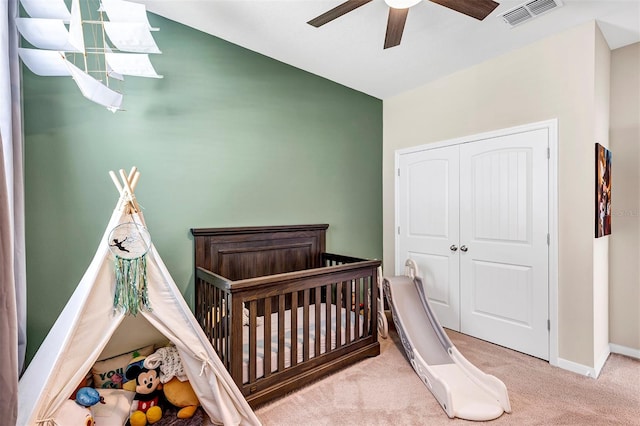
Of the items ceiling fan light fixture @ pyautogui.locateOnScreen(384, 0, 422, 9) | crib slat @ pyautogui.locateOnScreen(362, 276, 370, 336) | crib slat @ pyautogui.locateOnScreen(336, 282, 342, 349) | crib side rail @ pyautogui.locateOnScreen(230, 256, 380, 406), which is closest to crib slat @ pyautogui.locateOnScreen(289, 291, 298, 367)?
crib side rail @ pyautogui.locateOnScreen(230, 256, 380, 406)

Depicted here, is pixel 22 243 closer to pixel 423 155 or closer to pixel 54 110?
pixel 54 110

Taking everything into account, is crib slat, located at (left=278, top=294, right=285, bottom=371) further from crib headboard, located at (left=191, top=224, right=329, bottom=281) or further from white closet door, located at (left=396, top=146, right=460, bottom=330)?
white closet door, located at (left=396, top=146, right=460, bottom=330)

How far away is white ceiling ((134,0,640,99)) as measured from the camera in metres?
2.15

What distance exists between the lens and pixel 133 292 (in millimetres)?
1613

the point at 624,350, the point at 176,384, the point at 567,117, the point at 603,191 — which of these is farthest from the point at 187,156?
the point at 624,350

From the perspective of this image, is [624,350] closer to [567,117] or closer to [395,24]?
[567,117]

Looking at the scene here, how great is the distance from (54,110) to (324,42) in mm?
1921

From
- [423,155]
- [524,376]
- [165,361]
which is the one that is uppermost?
[423,155]

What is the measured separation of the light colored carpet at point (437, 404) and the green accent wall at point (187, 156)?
3.85 ft

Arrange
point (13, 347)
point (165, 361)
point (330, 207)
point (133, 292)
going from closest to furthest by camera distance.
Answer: point (13, 347) < point (133, 292) < point (165, 361) < point (330, 207)

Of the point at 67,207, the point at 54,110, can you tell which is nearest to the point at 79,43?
the point at 54,110

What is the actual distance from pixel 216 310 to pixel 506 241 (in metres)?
2.44

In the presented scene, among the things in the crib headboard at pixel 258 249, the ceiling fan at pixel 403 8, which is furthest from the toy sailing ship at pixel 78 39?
the crib headboard at pixel 258 249

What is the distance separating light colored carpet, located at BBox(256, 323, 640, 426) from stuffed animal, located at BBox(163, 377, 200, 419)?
0.38 m
